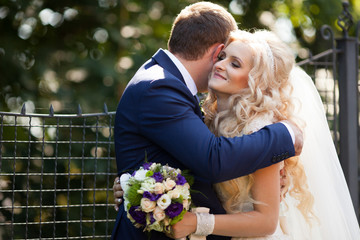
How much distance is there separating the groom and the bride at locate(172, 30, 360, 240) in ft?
0.47

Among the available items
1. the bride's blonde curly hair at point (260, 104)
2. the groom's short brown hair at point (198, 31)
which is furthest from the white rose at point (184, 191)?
the groom's short brown hair at point (198, 31)

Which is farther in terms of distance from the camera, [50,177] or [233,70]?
[50,177]

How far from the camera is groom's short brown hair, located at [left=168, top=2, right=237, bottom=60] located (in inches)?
117

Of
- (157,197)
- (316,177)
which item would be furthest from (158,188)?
(316,177)

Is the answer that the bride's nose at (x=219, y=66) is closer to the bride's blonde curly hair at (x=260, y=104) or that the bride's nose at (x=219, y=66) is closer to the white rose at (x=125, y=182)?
the bride's blonde curly hair at (x=260, y=104)

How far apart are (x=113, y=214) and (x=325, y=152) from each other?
10.2ft

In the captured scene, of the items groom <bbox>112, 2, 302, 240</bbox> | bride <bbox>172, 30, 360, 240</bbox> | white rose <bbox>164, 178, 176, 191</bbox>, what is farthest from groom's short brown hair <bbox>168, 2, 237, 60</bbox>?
white rose <bbox>164, 178, 176, 191</bbox>

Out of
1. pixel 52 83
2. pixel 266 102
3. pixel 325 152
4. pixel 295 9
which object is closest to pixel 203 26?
pixel 266 102

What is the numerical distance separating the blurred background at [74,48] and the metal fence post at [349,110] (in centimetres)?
242

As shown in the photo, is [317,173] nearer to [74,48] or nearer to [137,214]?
[137,214]

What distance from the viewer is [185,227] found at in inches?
98.1

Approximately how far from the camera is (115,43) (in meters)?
6.51

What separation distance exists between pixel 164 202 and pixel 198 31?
113 cm

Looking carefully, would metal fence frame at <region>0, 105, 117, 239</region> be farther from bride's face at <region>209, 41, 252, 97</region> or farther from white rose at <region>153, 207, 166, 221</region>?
white rose at <region>153, 207, 166, 221</region>
